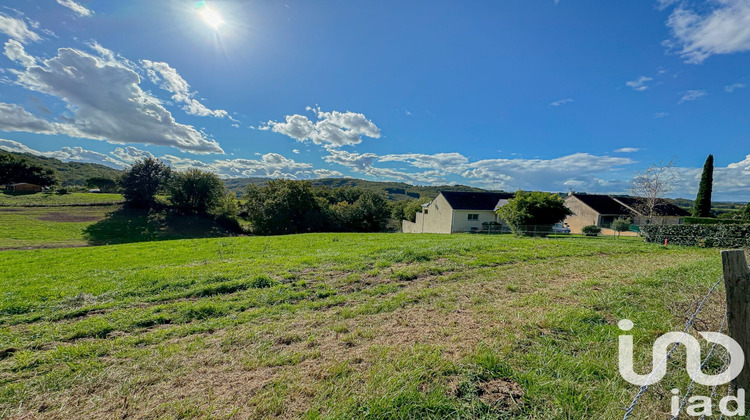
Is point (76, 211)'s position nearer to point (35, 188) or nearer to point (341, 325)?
point (35, 188)

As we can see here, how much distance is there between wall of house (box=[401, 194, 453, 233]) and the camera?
34.9 meters

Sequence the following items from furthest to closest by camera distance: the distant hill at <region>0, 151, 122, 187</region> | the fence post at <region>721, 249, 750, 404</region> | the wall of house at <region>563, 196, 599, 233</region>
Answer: the distant hill at <region>0, 151, 122, 187</region> → the wall of house at <region>563, 196, 599, 233</region> → the fence post at <region>721, 249, 750, 404</region>

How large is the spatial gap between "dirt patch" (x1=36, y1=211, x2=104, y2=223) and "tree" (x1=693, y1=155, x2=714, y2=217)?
272 feet

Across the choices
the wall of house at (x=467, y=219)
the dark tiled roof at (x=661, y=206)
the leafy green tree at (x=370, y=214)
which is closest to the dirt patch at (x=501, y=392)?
the wall of house at (x=467, y=219)

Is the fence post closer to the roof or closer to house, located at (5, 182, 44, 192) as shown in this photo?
the roof

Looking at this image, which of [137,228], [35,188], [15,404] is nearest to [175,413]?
[15,404]

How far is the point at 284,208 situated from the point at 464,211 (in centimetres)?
2541

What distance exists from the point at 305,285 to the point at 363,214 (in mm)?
38898

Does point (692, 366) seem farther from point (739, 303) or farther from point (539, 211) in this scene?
point (539, 211)

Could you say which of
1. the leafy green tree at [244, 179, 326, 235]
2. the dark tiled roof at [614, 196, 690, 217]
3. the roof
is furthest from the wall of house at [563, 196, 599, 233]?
the leafy green tree at [244, 179, 326, 235]

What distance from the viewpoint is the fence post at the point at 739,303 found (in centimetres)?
205

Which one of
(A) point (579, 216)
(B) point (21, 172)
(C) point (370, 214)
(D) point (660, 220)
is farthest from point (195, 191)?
(D) point (660, 220)

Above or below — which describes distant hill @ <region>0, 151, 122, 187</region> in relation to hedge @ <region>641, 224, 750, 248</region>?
above

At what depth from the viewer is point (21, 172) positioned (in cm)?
5544
